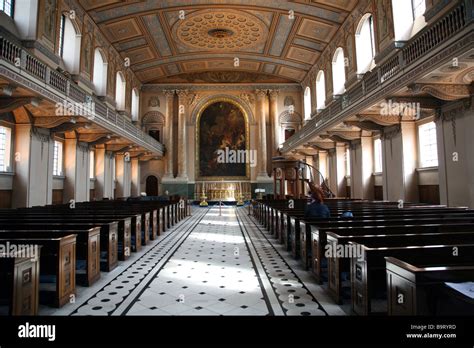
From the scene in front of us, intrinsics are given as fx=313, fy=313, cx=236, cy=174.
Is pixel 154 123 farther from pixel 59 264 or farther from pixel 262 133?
pixel 59 264

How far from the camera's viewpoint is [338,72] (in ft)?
61.0

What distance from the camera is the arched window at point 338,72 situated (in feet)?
59.4

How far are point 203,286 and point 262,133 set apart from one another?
22.6 m

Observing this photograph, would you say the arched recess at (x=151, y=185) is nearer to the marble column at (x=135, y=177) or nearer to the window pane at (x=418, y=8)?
the marble column at (x=135, y=177)

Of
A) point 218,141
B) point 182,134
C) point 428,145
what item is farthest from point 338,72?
point 182,134

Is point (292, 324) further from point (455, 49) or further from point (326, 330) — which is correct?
point (455, 49)

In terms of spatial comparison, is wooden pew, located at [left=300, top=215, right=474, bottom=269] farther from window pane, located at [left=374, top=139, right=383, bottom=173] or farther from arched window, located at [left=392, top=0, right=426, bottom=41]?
window pane, located at [left=374, top=139, right=383, bottom=173]

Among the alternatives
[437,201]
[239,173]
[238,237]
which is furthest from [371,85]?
[239,173]

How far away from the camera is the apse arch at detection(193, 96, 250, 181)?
87.2 ft

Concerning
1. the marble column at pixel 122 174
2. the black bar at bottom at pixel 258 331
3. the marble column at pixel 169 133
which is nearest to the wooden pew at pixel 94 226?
the black bar at bottom at pixel 258 331

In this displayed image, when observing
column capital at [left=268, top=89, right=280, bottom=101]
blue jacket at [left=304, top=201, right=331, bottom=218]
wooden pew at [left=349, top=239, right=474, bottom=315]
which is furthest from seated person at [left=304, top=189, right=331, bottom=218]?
column capital at [left=268, top=89, right=280, bottom=101]

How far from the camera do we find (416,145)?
40.0 feet

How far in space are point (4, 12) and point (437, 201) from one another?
1665 cm

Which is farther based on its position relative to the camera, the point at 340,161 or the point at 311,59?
the point at 311,59
